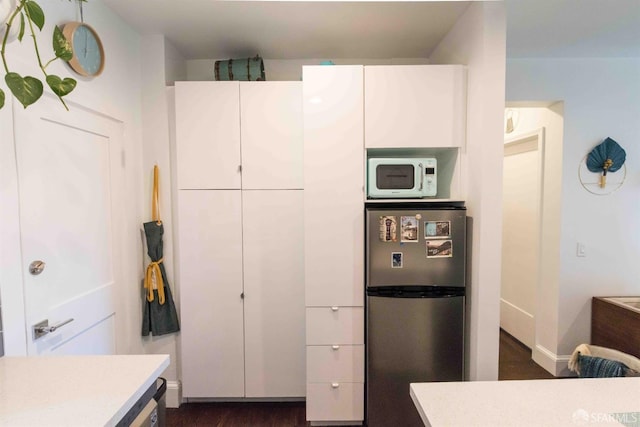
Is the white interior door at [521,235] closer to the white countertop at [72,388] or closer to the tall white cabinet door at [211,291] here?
the tall white cabinet door at [211,291]

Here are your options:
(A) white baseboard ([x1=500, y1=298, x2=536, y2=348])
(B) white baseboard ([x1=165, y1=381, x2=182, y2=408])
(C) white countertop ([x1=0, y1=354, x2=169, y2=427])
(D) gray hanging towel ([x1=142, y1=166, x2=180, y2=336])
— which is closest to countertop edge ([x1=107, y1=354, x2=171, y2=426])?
(C) white countertop ([x1=0, y1=354, x2=169, y2=427])

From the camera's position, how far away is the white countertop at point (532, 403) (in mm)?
896

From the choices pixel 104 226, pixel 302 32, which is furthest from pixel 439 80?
pixel 104 226

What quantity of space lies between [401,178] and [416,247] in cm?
44

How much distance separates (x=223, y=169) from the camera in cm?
220

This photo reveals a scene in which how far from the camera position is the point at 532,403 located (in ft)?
3.19

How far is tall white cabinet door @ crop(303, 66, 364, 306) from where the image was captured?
1936mm

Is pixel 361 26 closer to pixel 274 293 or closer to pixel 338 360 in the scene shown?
pixel 274 293

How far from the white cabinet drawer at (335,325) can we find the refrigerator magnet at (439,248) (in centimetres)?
56

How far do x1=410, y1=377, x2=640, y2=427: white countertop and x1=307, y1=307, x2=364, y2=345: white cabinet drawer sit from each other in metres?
0.92

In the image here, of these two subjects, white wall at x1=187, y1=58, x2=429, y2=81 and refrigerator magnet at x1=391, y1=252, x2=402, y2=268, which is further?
white wall at x1=187, y1=58, x2=429, y2=81

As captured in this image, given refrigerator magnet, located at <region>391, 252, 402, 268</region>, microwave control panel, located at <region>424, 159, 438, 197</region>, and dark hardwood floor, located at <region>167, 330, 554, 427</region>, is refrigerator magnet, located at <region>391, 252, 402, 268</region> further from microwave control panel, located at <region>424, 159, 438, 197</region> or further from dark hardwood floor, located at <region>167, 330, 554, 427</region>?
dark hardwood floor, located at <region>167, 330, 554, 427</region>

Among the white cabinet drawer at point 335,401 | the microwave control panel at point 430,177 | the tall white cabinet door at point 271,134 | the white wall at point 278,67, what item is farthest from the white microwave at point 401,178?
the white cabinet drawer at point 335,401

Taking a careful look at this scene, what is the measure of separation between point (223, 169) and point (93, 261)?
3.12 feet
